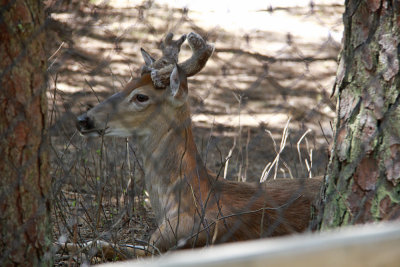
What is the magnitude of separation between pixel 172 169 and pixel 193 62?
0.76 metres

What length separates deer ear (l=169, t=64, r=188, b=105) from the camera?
437cm

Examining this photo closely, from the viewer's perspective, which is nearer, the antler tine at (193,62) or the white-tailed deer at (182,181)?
the white-tailed deer at (182,181)

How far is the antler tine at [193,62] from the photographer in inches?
171

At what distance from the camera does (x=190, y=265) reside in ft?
4.47

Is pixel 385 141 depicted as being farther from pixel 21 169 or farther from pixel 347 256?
pixel 21 169

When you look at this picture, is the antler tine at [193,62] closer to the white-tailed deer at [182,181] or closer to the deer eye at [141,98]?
the white-tailed deer at [182,181]

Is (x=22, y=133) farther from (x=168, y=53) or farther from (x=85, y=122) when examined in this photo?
(x=168, y=53)

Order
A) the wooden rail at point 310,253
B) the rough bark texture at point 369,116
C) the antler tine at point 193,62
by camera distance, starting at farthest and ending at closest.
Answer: the antler tine at point 193,62 → the rough bark texture at point 369,116 → the wooden rail at point 310,253

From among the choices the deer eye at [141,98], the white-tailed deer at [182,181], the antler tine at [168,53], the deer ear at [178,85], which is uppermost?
the antler tine at [168,53]

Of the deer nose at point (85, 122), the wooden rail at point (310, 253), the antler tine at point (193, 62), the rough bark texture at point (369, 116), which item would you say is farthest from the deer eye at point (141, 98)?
the wooden rail at point (310, 253)

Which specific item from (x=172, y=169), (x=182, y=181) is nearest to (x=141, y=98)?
(x=172, y=169)

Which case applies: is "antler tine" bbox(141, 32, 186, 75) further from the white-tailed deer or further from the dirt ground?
the dirt ground

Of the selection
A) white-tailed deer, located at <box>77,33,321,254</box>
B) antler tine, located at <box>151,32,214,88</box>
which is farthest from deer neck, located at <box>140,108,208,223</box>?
antler tine, located at <box>151,32,214,88</box>

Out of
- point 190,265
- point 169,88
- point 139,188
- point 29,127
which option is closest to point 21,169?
point 29,127
